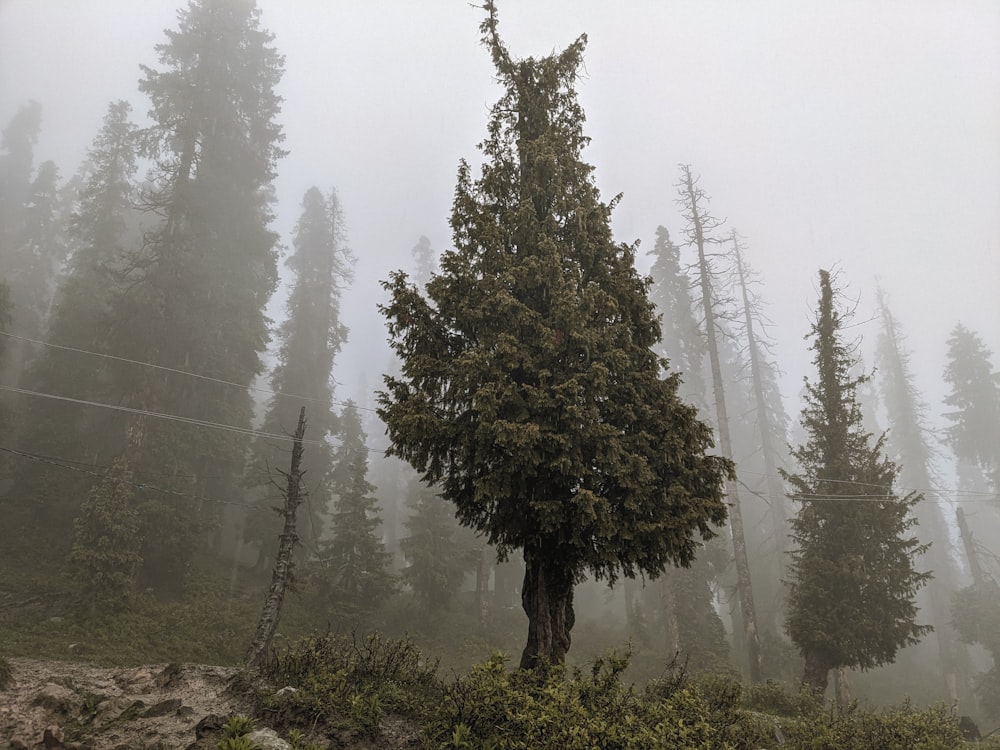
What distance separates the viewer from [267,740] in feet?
19.7

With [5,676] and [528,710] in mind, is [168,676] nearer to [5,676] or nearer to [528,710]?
[5,676]

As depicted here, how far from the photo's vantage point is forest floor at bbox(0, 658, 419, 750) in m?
6.45

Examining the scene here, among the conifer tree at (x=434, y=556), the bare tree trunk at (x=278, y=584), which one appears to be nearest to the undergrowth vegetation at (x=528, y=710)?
the bare tree trunk at (x=278, y=584)

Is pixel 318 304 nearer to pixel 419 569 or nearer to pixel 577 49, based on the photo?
pixel 419 569

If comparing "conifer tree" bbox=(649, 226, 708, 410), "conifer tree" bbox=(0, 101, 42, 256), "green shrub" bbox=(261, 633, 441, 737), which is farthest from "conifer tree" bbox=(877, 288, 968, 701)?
"conifer tree" bbox=(0, 101, 42, 256)

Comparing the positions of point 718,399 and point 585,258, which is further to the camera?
point 718,399

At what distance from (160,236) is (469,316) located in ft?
66.2

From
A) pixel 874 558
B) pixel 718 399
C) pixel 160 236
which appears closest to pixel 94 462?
pixel 160 236

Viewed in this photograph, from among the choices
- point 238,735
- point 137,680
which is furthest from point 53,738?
point 137,680

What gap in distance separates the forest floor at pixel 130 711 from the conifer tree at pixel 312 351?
14487 millimetres

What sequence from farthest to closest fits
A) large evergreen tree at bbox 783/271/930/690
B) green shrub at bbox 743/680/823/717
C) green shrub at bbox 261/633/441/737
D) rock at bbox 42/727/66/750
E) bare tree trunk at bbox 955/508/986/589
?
bare tree trunk at bbox 955/508/986/589
large evergreen tree at bbox 783/271/930/690
green shrub at bbox 743/680/823/717
green shrub at bbox 261/633/441/737
rock at bbox 42/727/66/750

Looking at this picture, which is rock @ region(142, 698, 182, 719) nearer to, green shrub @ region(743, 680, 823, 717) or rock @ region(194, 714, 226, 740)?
rock @ region(194, 714, 226, 740)

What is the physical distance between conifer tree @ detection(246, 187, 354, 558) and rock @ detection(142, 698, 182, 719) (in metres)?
15.9

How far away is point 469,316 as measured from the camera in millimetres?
9500
